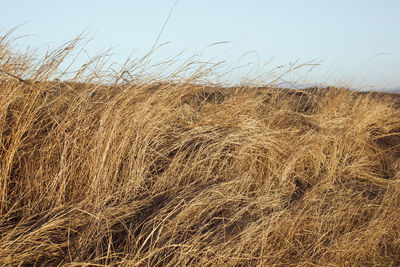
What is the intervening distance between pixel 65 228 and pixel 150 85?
3.85 ft

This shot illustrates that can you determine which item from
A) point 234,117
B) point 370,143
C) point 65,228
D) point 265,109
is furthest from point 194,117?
point 370,143

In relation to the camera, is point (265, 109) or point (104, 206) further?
point (265, 109)

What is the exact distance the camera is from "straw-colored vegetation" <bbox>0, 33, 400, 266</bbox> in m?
1.30

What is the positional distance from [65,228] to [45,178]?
1.05 feet

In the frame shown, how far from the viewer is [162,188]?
5.52 ft

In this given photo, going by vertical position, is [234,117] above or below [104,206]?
above

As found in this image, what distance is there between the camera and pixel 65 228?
1371 millimetres

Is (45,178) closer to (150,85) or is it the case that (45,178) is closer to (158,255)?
(158,255)

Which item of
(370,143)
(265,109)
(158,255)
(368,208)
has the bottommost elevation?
(158,255)

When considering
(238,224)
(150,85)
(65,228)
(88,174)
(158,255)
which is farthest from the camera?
(150,85)

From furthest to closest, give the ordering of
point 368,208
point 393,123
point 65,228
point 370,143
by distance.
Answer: point 393,123
point 370,143
point 368,208
point 65,228

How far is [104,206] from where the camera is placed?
4.90ft

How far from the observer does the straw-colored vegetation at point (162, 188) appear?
4.25 ft

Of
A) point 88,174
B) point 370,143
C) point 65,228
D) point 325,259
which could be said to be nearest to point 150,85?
point 88,174
